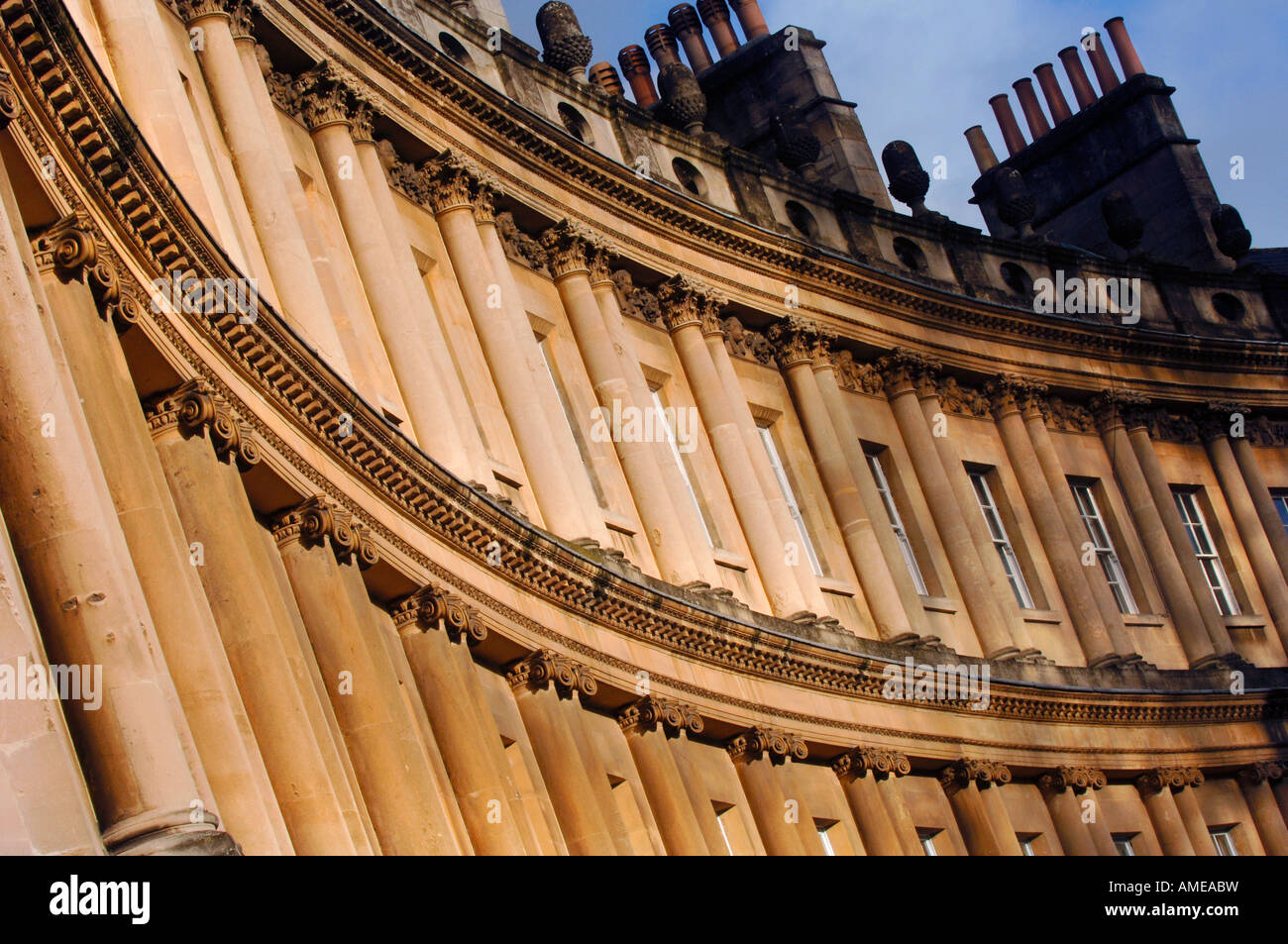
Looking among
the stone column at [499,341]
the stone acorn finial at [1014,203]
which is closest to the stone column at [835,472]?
the stone column at [499,341]

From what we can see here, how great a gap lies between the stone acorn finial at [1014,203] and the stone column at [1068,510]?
5505 millimetres

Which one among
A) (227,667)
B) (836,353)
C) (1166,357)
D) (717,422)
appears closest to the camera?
(227,667)

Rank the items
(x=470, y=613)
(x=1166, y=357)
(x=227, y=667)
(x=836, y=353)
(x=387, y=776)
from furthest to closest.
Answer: (x=1166, y=357)
(x=836, y=353)
(x=470, y=613)
(x=387, y=776)
(x=227, y=667)

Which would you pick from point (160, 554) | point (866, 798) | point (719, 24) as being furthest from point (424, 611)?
point (719, 24)

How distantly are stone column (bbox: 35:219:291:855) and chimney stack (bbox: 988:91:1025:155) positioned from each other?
38083 millimetres

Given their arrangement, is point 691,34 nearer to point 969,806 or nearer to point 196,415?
point 969,806

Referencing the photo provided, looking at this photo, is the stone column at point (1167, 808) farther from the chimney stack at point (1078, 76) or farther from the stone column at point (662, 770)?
the chimney stack at point (1078, 76)

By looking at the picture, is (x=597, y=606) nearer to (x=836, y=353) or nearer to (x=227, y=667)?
(x=227, y=667)

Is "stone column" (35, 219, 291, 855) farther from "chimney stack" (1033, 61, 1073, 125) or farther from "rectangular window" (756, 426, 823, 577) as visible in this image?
"chimney stack" (1033, 61, 1073, 125)

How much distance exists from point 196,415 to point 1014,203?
2814 centimetres

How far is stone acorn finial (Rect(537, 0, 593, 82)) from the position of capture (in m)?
30.6
